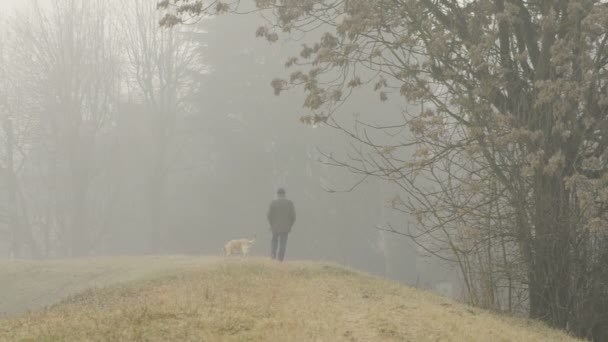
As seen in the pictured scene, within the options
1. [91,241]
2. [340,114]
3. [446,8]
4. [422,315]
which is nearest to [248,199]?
[340,114]

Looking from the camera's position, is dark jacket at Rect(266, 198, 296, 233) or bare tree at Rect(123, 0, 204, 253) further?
bare tree at Rect(123, 0, 204, 253)

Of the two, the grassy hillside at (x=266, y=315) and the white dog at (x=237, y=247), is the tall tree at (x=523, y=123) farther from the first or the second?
the white dog at (x=237, y=247)

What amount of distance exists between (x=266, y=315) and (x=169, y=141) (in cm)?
3506

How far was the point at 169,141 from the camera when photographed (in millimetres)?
42156

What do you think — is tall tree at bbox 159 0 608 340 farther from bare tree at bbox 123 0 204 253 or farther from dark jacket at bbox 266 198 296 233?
bare tree at bbox 123 0 204 253

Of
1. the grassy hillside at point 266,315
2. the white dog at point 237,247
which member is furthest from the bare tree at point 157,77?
the grassy hillside at point 266,315

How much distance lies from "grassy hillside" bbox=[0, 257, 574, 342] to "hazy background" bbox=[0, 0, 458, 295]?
23606mm

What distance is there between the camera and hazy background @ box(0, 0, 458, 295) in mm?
36500

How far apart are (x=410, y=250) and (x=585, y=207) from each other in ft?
90.7

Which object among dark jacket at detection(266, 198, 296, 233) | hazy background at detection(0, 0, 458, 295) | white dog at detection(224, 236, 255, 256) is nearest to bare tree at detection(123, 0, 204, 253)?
hazy background at detection(0, 0, 458, 295)

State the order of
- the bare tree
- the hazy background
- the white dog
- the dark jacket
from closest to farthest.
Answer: the dark jacket
the white dog
the hazy background
the bare tree

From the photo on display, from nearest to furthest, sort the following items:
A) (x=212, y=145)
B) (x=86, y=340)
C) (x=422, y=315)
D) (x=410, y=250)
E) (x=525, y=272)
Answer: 1. (x=86, y=340)
2. (x=422, y=315)
3. (x=525, y=272)
4. (x=410, y=250)
5. (x=212, y=145)

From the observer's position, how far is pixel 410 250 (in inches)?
1448

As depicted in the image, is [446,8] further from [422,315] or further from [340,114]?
[340,114]
